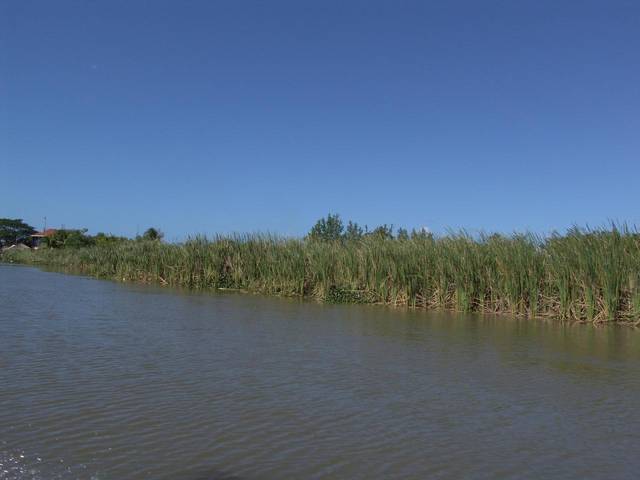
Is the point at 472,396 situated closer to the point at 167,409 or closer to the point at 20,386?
the point at 167,409

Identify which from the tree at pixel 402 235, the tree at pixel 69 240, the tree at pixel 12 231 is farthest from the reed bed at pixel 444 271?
the tree at pixel 12 231

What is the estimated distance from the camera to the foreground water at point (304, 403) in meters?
3.48

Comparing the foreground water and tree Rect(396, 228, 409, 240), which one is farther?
tree Rect(396, 228, 409, 240)

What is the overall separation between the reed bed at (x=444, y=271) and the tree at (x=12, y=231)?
261 ft

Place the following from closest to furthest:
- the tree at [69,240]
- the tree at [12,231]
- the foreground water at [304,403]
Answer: the foreground water at [304,403] → the tree at [69,240] → the tree at [12,231]

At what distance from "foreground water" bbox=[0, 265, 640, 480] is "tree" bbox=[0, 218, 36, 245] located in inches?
3562

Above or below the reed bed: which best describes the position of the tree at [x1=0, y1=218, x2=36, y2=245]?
above

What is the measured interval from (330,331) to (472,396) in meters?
4.24

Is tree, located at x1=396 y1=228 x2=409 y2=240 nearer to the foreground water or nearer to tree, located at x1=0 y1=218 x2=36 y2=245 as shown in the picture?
the foreground water

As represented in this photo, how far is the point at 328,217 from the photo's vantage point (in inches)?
1559

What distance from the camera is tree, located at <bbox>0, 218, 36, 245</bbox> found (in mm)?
88875

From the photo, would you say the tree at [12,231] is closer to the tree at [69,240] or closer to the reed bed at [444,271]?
the tree at [69,240]

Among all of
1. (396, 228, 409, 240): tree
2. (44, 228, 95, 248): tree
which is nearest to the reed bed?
(396, 228, 409, 240): tree

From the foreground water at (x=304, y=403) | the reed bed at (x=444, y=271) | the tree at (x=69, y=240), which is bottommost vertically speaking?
the foreground water at (x=304, y=403)
